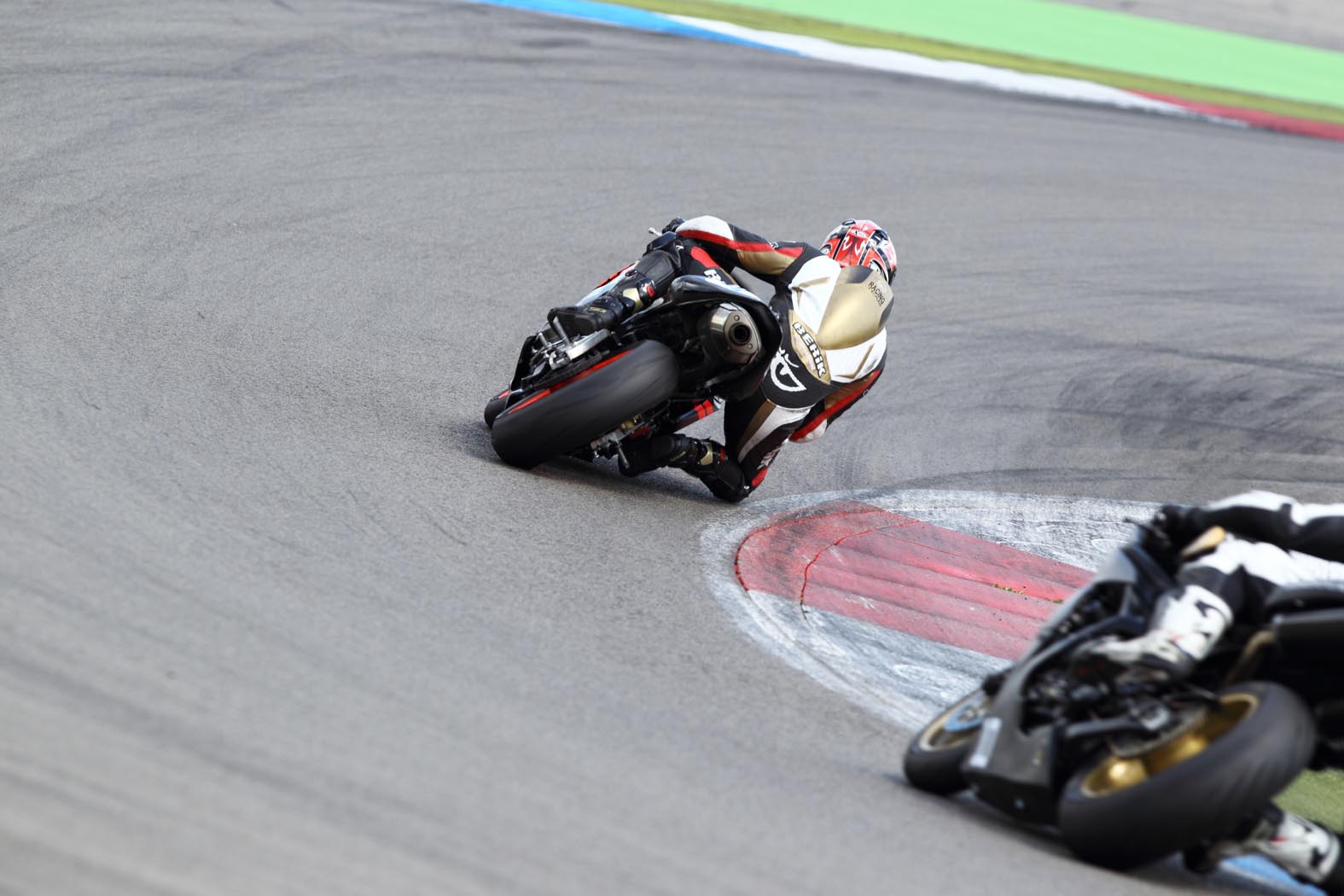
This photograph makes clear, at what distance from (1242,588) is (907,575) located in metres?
2.98

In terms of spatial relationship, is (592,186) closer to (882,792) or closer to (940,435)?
(940,435)

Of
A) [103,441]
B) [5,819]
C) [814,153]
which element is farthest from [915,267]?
[5,819]

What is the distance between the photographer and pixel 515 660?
4348 mm

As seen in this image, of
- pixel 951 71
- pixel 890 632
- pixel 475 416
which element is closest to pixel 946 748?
pixel 890 632

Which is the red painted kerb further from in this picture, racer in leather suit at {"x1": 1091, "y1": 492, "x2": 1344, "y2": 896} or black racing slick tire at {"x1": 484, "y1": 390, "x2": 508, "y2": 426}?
racer in leather suit at {"x1": 1091, "y1": 492, "x2": 1344, "y2": 896}

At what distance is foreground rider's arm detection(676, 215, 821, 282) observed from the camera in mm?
6859

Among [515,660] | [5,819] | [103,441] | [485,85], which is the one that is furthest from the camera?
[485,85]

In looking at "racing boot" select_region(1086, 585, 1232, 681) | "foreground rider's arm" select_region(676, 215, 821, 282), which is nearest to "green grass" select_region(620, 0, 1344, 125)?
"foreground rider's arm" select_region(676, 215, 821, 282)

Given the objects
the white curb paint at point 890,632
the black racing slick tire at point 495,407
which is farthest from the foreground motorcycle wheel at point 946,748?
the black racing slick tire at point 495,407

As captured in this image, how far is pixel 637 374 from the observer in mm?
6102

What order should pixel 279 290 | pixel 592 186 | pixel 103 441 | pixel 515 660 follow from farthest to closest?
1. pixel 592 186
2. pixel 279 290
3. pixel 103 441
4. pixel 515 660

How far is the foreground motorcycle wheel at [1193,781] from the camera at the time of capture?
339 centimetres

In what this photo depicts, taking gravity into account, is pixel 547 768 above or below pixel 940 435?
above

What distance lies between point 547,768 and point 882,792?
0.98m
